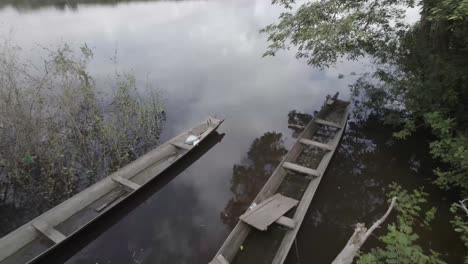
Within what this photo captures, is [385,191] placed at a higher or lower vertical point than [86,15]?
lower

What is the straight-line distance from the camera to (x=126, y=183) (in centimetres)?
526

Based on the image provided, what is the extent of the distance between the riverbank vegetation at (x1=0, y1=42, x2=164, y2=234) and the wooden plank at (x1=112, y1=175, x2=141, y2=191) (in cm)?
89

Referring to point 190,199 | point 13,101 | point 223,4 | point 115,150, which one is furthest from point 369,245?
point 223,4

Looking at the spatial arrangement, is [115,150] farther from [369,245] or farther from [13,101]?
[369,245]

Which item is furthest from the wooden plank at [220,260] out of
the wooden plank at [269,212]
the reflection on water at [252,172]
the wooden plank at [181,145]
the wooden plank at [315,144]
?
the wooden plank at [315,144]

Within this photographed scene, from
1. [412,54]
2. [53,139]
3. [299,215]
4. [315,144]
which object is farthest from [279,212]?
[412,54]

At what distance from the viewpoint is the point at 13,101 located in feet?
18.4

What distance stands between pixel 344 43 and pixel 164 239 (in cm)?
488

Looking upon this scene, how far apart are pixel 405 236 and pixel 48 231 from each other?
451 cm

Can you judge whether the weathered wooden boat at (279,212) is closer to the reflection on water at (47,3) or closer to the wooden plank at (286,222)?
the wooden plank at (286,222)

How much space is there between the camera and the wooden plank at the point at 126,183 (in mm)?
5168

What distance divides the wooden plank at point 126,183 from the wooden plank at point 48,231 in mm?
1277

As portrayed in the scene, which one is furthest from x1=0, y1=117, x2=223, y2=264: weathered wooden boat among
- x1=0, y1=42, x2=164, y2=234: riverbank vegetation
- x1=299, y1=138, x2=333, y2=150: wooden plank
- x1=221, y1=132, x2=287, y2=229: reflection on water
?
x1=299, y1=138, x2=333, y2=150: wooden plank

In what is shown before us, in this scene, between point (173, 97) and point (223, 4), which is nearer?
point (173, 97)
